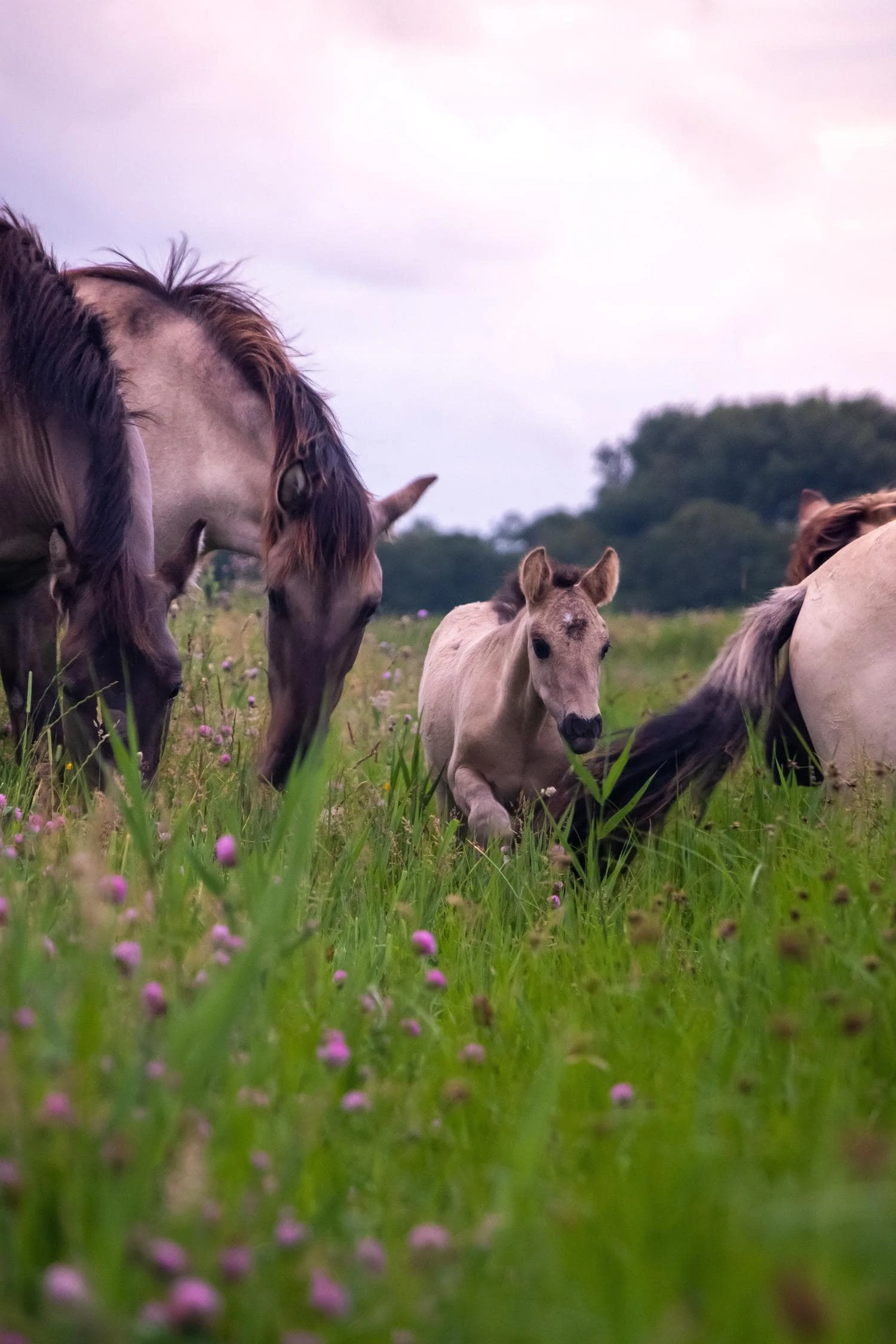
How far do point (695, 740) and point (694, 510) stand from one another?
46.1m

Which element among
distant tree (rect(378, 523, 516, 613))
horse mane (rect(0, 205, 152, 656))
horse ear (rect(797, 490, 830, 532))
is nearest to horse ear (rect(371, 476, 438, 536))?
horse mane (rect(0, 205, 152, 656))

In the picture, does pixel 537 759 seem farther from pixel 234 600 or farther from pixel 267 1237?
pixel 234 600

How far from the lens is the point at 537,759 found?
5.98m

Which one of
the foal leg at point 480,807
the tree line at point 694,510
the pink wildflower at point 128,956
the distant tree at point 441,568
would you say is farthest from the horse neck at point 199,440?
the distant tree at point 441,568

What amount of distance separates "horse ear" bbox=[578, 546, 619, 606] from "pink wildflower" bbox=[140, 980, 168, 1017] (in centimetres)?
381

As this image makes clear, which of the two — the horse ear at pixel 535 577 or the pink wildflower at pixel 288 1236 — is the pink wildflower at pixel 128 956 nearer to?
the pink wildflower at pixel 288 1236

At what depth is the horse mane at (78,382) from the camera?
476 cm

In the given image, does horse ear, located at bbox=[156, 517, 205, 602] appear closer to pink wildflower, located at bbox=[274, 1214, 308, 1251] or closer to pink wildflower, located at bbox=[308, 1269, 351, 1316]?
pink wildflower, located at bbox=[274, 1214, 308, 1251]

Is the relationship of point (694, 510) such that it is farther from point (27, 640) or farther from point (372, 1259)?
point (372, 1259)

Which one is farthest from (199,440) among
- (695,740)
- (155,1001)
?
(155,1001)

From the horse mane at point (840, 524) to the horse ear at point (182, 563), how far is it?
253cm

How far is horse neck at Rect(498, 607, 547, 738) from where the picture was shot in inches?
225

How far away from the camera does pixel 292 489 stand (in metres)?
5.56

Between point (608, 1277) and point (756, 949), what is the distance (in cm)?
142
